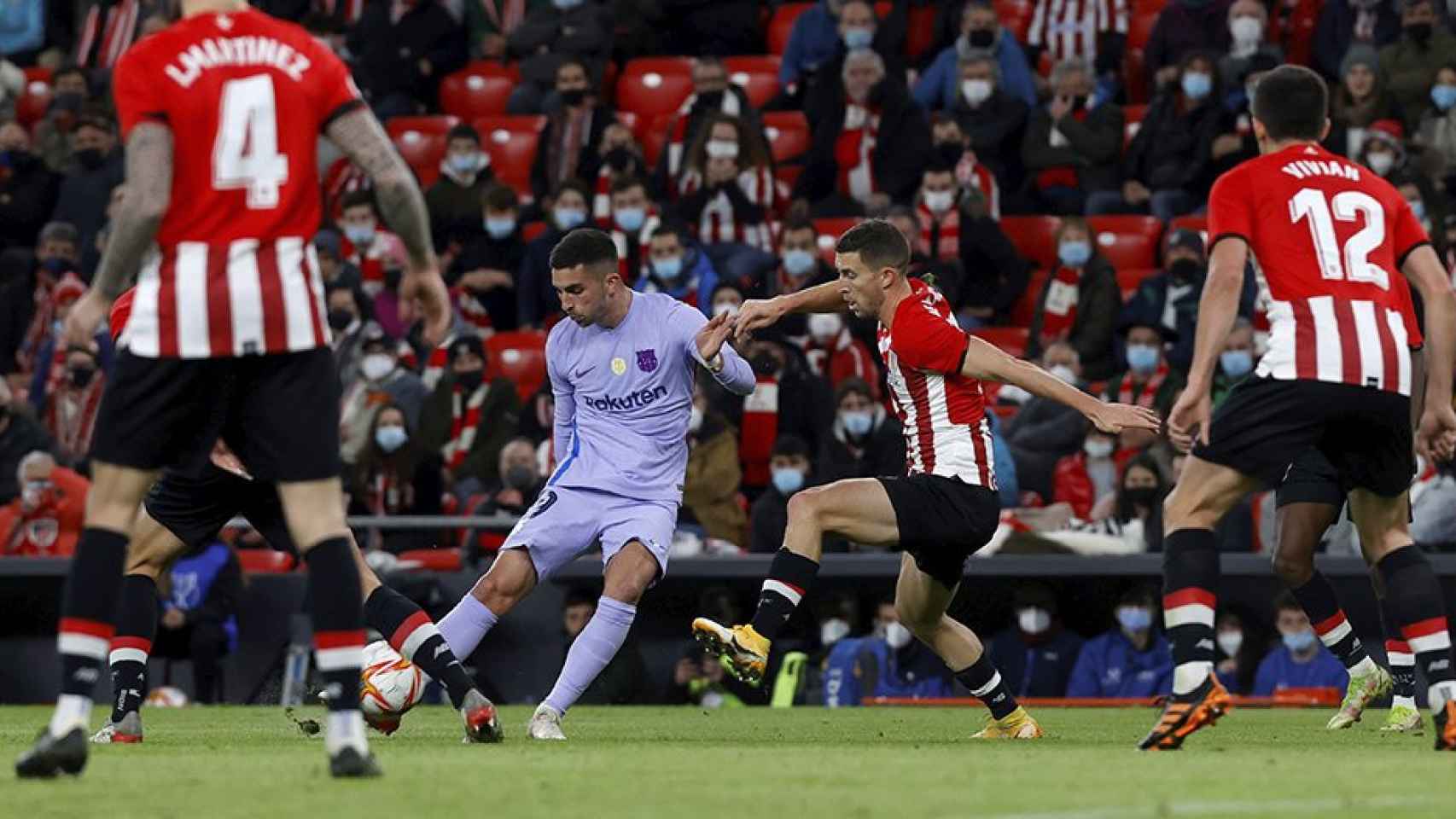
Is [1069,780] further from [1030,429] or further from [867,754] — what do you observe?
[1030,429]

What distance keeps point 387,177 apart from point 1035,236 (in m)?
12.8

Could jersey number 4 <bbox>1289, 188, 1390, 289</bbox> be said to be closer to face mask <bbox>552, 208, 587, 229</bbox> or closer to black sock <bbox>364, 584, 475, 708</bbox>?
black sock <bbox>364, 584, 475, 708</bbox>

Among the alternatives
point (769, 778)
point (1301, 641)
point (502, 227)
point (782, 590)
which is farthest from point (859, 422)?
point (769, 778)

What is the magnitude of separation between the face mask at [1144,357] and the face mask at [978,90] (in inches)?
134

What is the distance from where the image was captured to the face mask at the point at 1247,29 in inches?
775

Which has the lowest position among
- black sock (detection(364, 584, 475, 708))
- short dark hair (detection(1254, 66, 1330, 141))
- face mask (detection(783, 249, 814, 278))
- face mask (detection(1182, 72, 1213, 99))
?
face mask (detection(783, 249, 814, 278))

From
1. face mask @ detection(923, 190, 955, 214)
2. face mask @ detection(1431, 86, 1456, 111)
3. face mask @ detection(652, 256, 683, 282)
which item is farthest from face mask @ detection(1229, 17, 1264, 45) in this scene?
face mask @ detection(652, 256, 683, 282)

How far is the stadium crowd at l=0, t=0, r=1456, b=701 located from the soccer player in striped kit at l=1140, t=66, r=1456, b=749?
683cm

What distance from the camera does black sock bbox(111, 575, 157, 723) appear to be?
395 inches

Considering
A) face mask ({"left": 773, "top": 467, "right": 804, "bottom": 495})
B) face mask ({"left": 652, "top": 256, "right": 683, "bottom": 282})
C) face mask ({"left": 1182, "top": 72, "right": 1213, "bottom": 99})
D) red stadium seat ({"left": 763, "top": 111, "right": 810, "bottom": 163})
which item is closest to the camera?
face mask ({"left": 773, "top": 467, "right": 804, "bottom": 495})

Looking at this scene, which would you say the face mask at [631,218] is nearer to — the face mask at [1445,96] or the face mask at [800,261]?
the face mask at [800,261]

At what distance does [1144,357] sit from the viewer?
56.5 feet

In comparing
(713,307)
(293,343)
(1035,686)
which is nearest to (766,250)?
(713,307)

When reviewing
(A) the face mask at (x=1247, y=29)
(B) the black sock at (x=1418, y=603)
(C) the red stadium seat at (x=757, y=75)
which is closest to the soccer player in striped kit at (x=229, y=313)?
(B) the black sock at (x=1418, y=603)
